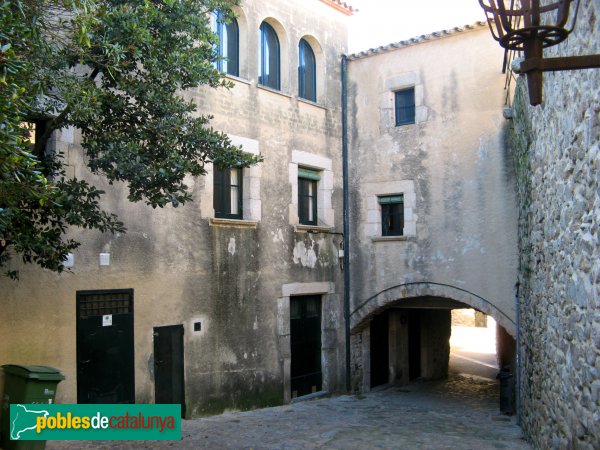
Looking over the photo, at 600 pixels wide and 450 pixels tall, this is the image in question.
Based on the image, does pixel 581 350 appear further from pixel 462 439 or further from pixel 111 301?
pixel 111 301

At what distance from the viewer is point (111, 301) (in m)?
8.68

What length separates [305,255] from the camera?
12.0 meters

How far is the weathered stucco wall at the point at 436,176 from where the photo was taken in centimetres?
1127

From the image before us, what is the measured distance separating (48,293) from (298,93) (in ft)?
21.3

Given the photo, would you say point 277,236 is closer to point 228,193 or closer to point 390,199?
point 228,193

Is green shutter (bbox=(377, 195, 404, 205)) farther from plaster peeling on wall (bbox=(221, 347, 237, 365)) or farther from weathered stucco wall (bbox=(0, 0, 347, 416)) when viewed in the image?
plaster peeling on wall (bbox=(221, 347, 237, 365))

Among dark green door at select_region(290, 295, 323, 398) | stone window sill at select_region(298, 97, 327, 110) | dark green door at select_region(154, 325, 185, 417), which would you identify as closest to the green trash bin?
dark green door at select_region(154, 325, 185, 417)

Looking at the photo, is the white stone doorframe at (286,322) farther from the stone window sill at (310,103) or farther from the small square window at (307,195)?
the stone window sill at (310,103)

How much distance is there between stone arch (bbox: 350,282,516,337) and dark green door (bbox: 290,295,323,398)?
958 millimetres

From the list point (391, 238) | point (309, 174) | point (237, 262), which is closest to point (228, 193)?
point (237, 262)

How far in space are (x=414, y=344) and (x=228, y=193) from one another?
7.66 meters

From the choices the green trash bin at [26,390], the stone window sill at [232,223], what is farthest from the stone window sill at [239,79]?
the green trash bin at [26,390]

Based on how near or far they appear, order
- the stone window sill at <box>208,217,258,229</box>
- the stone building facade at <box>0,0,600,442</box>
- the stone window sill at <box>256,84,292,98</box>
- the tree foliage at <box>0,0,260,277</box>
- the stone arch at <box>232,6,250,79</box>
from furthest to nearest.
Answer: the stone window sill at <box>256,84,292,98</box> → the stone arch at <box>232,6,250,79</box> → the stone window sill at <box>208,217,258,229</box> → the stone building facade at <box>0,0,600,442</box> → the tree foliage at <box>0,0,260,277</box>

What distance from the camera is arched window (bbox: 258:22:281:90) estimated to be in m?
11.5
